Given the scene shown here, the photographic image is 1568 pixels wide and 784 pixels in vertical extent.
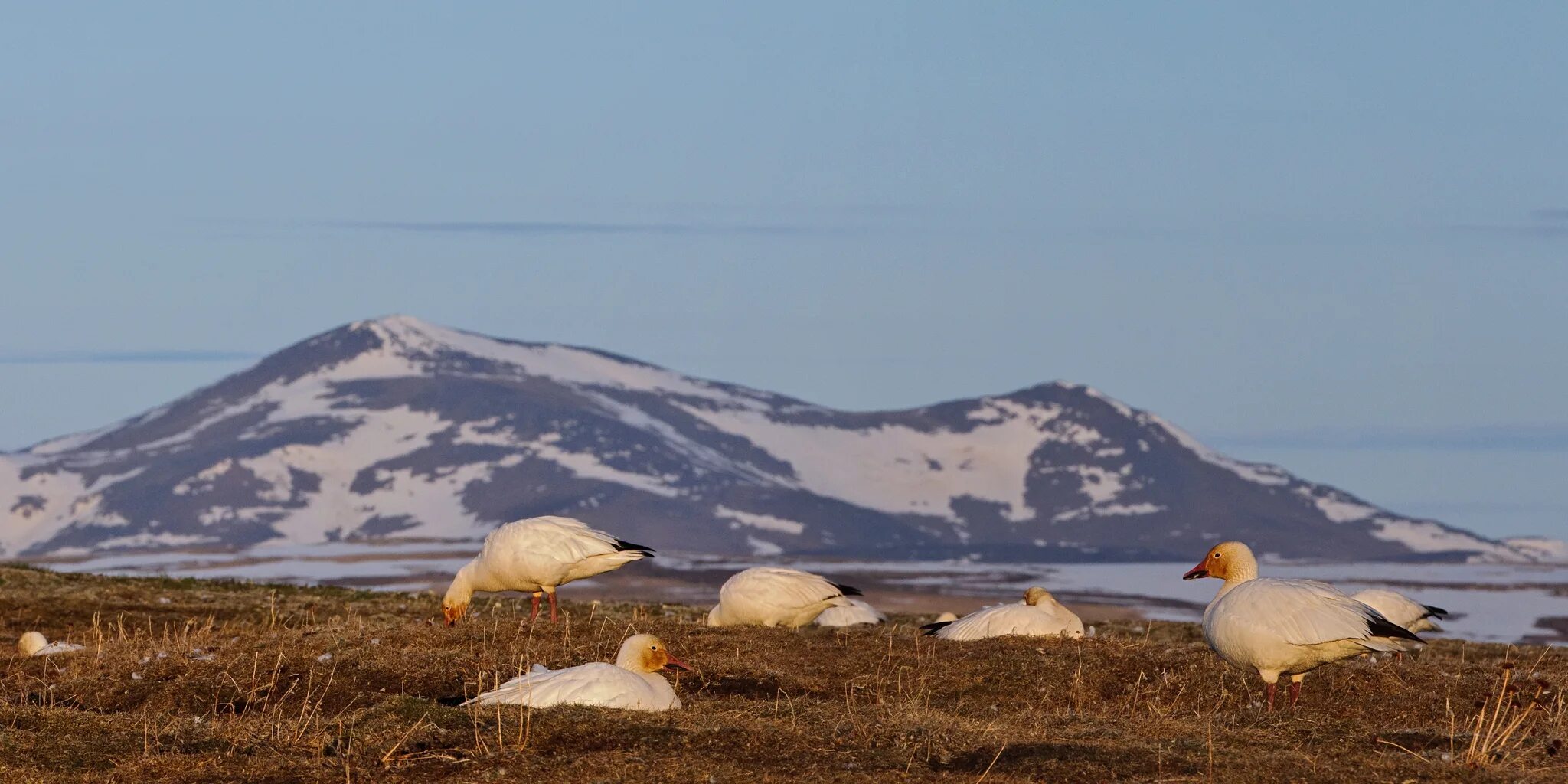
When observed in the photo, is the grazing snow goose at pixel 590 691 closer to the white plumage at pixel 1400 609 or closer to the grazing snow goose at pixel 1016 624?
the grazing snow goose at pixel 1016 624

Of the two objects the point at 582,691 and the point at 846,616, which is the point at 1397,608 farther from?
the point at 582,691

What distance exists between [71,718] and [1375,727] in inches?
356

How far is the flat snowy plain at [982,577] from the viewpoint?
289ft

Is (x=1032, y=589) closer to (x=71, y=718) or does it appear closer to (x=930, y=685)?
(x=930, y=685)

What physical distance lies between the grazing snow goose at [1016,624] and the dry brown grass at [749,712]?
68 cm

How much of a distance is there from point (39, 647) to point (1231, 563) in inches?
476

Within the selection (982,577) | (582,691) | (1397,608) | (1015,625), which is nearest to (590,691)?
(582,691)

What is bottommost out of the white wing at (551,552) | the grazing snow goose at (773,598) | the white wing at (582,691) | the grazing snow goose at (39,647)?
the grazing snow goose at (39,647)

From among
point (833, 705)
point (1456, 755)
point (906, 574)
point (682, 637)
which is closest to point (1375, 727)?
point (1456, 755)

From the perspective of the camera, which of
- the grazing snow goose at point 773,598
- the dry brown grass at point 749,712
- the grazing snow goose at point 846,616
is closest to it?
the dry brown grass at point 749,712

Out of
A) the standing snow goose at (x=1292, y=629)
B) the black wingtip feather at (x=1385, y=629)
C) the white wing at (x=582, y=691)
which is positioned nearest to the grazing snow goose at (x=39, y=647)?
the white wing at (x=582, y=691)

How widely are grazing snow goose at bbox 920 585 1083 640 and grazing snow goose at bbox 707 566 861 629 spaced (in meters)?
1.39

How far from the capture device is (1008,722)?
42.3ft

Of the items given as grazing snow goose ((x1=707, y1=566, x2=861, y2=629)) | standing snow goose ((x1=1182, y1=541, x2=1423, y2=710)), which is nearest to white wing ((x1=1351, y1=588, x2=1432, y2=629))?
standing snow goose ((x1=1182, y1=541, x2=1423, y2=710))
